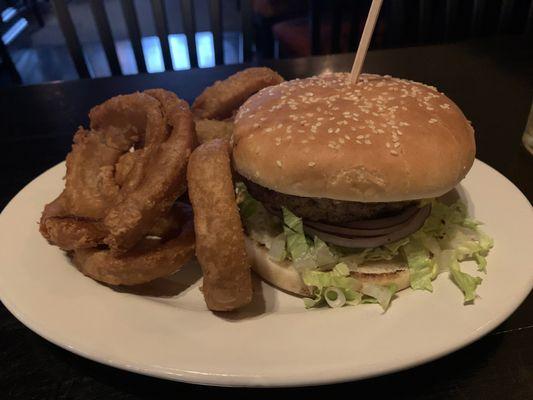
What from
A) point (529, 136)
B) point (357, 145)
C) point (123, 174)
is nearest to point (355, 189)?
point (357, 145)

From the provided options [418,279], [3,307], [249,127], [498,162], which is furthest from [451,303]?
[3,307]

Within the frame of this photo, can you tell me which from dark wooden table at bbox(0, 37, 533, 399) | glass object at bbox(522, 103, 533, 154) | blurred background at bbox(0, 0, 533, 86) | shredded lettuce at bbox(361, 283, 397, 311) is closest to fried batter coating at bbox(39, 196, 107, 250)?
dark wooden table at bbox(0, 37, 533, 399)

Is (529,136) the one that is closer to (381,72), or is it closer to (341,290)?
(381,72)

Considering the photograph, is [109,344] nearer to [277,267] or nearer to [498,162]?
[277,267]

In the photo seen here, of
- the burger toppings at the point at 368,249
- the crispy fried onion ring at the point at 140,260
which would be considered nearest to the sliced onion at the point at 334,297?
the burger toppings at the point at 368,249

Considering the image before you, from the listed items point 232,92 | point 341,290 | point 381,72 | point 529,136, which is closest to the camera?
point 341,290

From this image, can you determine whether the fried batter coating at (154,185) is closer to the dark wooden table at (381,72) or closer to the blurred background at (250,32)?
the dark wooden table at (381,72)
